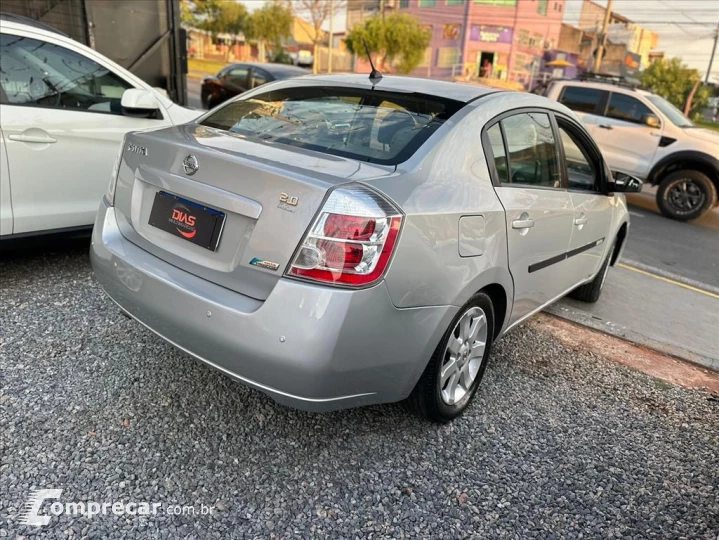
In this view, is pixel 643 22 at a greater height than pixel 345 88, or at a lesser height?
greater

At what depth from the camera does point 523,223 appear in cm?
289

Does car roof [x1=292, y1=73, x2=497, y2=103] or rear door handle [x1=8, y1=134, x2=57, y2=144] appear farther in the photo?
rear door handle [x1=8, y1=134, x2=57, y2=144]

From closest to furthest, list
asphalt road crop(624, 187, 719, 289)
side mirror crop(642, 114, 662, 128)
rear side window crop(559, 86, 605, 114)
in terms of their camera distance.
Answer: asphalt road crop(624, 187, 719, 289) → side mirror crop(642, 114, 662, 128) → rear side window crop(559, 86, 605, 114)

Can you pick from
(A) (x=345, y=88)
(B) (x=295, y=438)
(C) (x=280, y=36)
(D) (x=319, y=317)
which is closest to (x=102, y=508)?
(B) (x=295, y=438)

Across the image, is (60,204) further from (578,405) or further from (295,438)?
(578,405)

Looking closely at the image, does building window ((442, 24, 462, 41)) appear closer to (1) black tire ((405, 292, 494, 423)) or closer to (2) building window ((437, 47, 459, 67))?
(2) building window ((437, 47, 459, 67))

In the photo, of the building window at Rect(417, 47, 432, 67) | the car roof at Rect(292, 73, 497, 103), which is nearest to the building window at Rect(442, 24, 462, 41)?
the building window at Rect(417, 47, 432, 67)

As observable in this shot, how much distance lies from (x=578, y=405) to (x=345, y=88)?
217 centimetres

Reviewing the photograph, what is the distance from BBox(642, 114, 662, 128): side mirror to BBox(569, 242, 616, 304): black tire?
576cm

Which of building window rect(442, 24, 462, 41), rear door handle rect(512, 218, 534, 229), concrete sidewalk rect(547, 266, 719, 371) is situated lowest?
concrete sidewalk rect(547, 266, 719, 371)

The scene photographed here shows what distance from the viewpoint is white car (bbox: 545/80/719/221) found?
9.16 metres

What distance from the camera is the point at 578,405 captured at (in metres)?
3.19

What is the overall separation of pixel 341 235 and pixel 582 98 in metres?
9.48

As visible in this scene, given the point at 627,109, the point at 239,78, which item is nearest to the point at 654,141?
the point at 627,109
